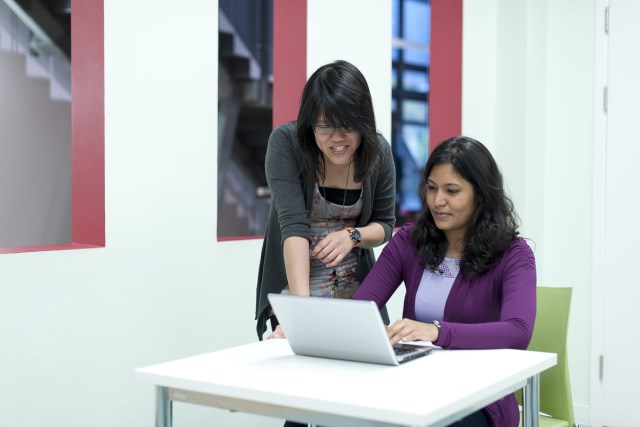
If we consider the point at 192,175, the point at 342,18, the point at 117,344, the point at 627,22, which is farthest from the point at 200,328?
the point at 627,22

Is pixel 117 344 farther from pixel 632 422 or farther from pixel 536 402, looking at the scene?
pixel 632 422

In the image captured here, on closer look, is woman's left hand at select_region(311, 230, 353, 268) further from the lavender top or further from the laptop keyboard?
the laptop keyboard

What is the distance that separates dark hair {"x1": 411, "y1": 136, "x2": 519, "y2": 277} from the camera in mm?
2174

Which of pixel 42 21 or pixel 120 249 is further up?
pixel 42 21

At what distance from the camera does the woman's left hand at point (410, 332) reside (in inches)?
74.4

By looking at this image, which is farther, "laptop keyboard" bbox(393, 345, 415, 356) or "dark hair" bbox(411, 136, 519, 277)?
"dark hair" bbox(411, 136, 519, 277)

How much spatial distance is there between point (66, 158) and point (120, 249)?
343 cm

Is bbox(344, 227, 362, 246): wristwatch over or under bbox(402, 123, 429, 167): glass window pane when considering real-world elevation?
under

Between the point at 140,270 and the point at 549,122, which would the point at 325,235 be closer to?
the point at 140,270

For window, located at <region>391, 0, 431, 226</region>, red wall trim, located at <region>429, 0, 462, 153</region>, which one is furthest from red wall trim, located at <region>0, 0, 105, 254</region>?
window, located at <region>391, 0, 431, 226</region>

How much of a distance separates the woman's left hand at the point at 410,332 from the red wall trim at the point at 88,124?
1255mm

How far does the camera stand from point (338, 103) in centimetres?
209

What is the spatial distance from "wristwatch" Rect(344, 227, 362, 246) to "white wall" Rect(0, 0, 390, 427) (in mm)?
907

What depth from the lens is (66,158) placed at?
600 cm
